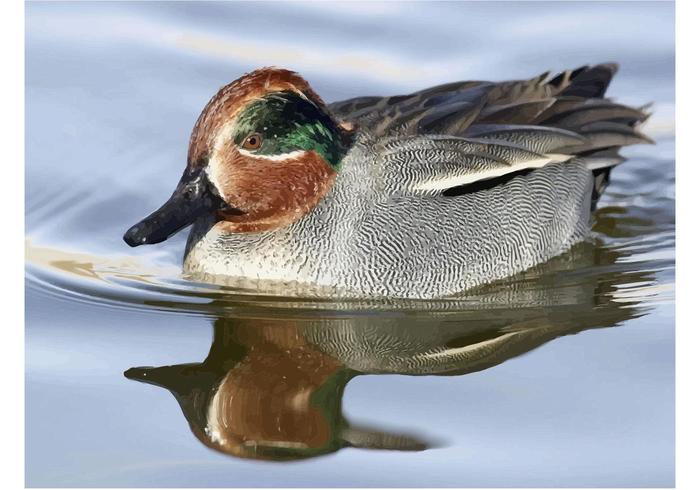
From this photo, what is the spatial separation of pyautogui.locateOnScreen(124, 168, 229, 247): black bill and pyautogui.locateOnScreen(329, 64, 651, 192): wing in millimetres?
1117

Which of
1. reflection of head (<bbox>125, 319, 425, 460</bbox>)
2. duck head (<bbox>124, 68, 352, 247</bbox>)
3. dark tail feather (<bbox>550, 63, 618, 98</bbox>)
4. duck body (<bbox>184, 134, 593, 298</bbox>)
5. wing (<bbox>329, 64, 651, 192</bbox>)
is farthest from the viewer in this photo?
dark tail feather (<bbox>550, 63, 618, 98</bbox>)

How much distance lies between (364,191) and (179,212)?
1.14m

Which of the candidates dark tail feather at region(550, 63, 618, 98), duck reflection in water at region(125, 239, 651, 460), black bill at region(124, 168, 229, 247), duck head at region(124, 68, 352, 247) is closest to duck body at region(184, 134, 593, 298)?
duck head at region(124, 68, 352, 247)

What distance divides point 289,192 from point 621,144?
102 inches

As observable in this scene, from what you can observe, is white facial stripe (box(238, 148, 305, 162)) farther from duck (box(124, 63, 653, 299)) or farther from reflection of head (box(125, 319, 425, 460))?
reflection of head (box(125, 319, 425, 460))

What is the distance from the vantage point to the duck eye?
826 centimetres

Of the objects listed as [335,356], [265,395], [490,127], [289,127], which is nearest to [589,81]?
[490,127]

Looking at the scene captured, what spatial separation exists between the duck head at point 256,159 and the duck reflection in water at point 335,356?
2.14 ft

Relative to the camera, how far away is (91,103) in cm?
1154

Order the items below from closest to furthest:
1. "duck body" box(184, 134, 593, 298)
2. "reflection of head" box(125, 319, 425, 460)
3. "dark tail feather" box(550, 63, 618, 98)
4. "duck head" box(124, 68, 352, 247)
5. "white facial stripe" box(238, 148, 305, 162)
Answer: "reflection of head" box(125, 319, 425, 460) < "duck head" box(124, 68, 352, 247) < "white facial stripe" box(238, 148, 305, 162) < "duck body" box(184, 134, 593, 298) < "dark tail feather" box(550, 63, 618, 98)

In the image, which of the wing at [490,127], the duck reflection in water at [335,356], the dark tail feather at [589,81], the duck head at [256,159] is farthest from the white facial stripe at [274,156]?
the dark tail feather at [589,81]

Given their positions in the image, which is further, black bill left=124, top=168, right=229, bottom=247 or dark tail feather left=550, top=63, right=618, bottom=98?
dark tail feather left=550, top=63, right=618, bottom=98

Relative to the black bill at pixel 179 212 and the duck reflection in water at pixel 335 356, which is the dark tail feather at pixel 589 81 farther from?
the black bill at pixel 179 212

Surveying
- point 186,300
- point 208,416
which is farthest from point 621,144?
point 208,416
